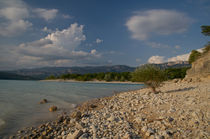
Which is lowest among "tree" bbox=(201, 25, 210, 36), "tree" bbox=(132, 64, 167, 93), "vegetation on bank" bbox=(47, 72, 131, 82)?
Result: "vegetation on bank" bbox=(47, 72, 131, 82)

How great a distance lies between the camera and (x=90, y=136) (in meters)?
5.48

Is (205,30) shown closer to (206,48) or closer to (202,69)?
(206,48)

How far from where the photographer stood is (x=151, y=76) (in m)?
13.9

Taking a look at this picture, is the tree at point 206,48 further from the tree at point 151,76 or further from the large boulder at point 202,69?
the tree at point 151,76

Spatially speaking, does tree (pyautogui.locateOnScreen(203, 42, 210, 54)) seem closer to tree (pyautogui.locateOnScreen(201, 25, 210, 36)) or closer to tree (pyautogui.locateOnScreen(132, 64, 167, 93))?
tree (pyautogui.locateOnScreen(201, 25, 210, 36))

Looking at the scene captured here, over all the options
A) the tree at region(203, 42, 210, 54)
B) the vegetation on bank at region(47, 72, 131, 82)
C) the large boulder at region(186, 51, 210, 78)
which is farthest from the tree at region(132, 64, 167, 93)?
the vegetation on bank at region(47, 72, 131, 82)

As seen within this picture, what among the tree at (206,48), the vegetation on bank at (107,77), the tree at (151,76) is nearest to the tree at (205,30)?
the tree at (206,48)

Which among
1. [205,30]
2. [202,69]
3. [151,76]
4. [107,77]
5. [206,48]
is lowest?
[107,77]

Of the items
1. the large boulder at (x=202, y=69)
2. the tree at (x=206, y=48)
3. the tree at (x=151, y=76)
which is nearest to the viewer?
the tree at (x=151, y=76)

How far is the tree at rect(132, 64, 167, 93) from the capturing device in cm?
1378

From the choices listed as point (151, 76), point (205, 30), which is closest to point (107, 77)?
point (205, 30)

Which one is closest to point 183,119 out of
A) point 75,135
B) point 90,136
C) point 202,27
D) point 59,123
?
point 90,136

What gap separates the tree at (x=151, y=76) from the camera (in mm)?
13778

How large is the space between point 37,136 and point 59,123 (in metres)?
1.56
